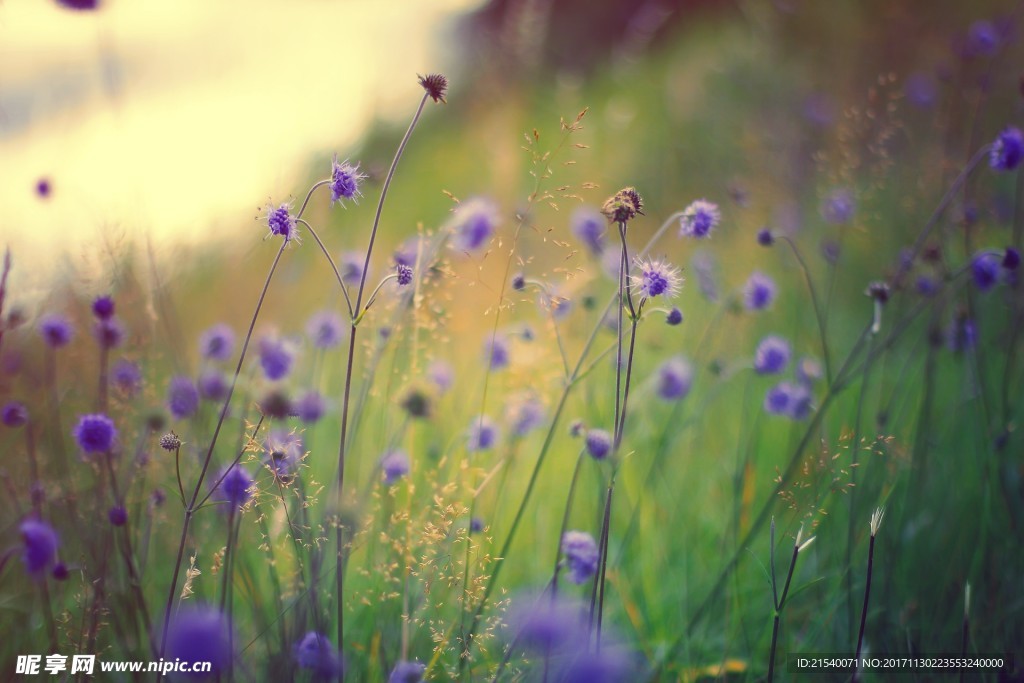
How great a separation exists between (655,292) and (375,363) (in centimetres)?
66

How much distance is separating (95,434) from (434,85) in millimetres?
1029

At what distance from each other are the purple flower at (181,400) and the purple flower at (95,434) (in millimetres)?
231

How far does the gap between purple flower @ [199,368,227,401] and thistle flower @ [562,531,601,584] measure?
955 millimetres

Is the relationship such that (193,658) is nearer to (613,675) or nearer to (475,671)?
(613,675)

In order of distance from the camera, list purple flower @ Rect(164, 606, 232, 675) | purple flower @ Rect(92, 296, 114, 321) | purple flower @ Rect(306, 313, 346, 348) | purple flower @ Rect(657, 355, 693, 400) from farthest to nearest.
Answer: purple flower @ Rect(657, 355, 693, 400) < purple flower @ Rect(306, 313, 346, 348) < purple flower @ Rect(92, 296, 114, 321) < purple flower @ Rect(164, 606, 232, 675)

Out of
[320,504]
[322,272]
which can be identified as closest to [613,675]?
[320,504]

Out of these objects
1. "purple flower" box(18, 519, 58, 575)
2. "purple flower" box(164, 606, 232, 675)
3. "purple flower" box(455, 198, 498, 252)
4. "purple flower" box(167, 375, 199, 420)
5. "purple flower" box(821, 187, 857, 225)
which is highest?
"purple flower" box(821, 187, 857, 225)

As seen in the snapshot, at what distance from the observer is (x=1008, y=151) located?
6.02 feet

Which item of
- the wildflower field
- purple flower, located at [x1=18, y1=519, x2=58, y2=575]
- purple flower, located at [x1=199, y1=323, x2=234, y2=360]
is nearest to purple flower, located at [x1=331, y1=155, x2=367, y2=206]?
the wildflower field

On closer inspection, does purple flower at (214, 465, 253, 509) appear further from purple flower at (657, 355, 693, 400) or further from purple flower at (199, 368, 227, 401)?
purple flower at (657, 355, 693, 400)

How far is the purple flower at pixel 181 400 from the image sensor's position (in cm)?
166

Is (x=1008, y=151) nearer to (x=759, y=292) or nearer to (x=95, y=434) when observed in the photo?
(x=759, y=292)

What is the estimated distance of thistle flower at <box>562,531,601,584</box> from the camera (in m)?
1.41

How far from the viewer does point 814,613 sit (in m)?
1.81
